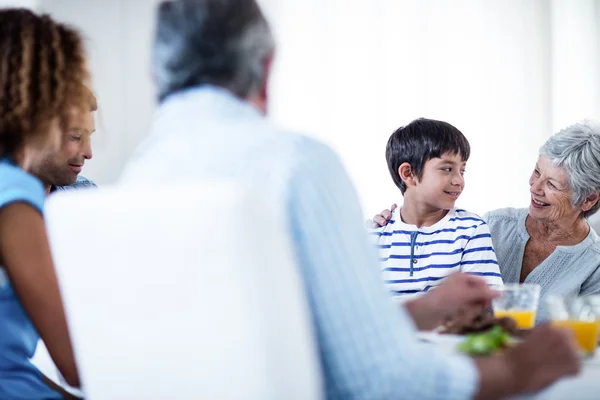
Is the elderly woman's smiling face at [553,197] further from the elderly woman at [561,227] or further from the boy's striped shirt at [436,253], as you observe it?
the boy's striped shirt at [436,253]

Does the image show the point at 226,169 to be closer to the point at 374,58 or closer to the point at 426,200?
the point at 426,200

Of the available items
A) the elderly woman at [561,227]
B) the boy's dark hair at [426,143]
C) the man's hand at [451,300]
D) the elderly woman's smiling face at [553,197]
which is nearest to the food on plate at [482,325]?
the man's hand at [451,300]

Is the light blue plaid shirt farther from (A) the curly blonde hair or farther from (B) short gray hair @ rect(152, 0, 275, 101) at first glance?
(A) the curly blonde hair

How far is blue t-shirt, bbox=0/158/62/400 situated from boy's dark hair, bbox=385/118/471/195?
5.14 ft

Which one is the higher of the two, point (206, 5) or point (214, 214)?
point (206, 5)

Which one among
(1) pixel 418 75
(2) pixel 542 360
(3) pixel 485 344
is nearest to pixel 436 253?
(3) pixel 485 344

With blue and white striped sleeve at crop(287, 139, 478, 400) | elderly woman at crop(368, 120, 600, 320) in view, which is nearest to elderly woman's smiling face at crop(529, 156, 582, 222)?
elderly woman at crop(368, 120, 600, 320)

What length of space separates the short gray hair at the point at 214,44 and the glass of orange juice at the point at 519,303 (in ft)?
2.26

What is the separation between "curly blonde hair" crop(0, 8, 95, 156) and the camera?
4.33ft

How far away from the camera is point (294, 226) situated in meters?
0.94

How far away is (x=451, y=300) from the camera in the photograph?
4.42ft

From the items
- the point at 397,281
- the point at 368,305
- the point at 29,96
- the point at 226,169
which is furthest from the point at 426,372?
the point at 397,281

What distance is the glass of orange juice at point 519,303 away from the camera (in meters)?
1.45

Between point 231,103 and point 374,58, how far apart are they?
10.6ft
